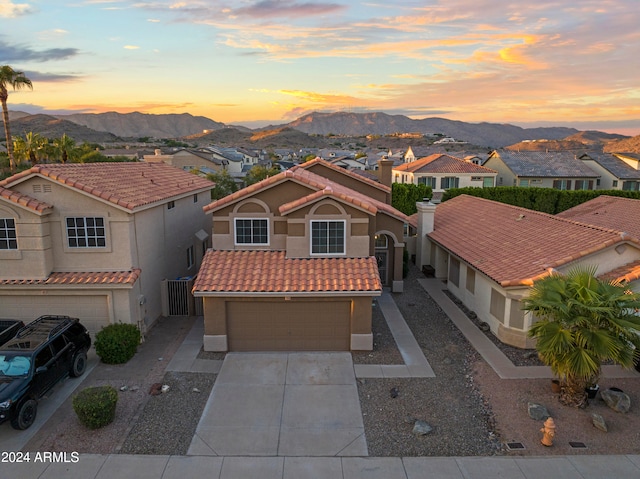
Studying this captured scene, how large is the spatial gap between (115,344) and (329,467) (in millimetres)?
8457

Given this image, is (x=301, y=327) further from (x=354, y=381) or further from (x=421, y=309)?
(x=421, y=309)

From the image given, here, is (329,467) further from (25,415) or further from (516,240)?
(516,240)

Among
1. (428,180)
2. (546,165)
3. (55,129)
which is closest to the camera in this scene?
(428,180)

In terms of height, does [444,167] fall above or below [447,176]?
above

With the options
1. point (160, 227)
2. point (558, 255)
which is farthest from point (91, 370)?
point (558, 255)

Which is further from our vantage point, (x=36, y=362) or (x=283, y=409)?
(x=283, y=409)

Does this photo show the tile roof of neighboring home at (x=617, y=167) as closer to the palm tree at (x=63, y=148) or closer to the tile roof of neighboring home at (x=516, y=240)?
the tile roof of neighboring home at (x=516, y=240)

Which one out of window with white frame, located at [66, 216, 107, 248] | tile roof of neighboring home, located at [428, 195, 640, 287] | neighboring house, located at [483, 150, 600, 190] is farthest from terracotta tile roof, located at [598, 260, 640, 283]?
neighboring house, located at [483, 150, 600, 190]

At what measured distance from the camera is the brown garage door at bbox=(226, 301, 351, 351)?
15.2 metres

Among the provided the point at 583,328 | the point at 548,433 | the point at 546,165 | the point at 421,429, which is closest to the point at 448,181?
the point at 546,165

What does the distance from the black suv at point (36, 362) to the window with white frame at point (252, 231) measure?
6.12 m

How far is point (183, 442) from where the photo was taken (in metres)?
10.6

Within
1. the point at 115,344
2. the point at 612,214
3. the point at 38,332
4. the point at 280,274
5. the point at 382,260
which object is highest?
the point at 612,214

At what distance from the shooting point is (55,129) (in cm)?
13325
